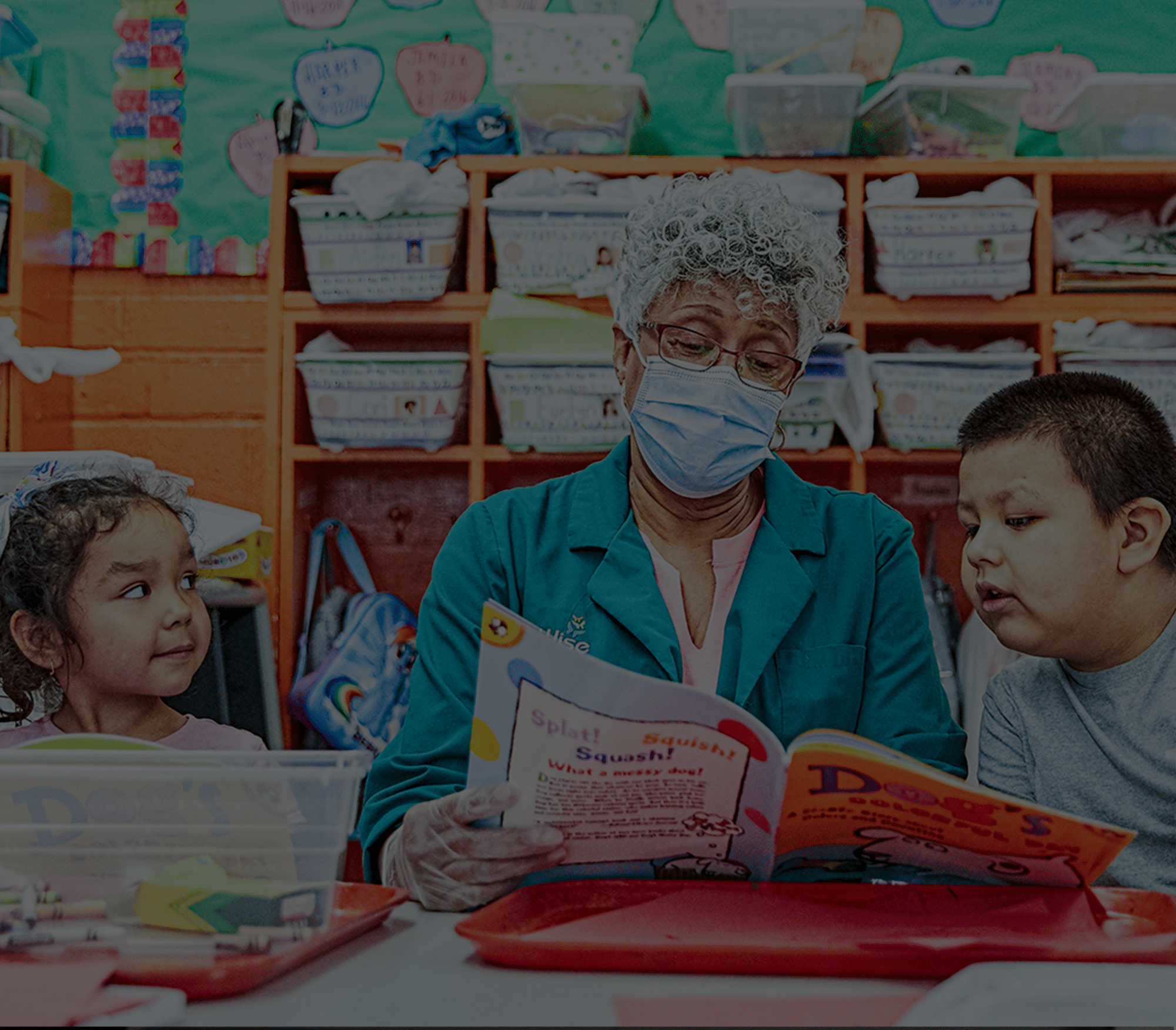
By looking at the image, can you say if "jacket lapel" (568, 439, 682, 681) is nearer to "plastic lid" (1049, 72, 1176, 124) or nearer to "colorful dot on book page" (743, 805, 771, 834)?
"colorful dot on book page" (743, 805, 771, 834)

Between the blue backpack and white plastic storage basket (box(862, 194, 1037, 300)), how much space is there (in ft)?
5.30

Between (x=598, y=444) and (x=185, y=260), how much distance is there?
1.41 metres

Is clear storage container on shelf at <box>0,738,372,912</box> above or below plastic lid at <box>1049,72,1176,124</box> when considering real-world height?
below

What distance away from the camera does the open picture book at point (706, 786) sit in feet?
2.53

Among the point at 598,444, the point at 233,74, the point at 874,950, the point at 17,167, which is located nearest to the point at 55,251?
the point at 17,167

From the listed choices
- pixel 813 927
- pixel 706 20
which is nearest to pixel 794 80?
pixel 706 20

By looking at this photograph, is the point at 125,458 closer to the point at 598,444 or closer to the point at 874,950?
the point at 598,444

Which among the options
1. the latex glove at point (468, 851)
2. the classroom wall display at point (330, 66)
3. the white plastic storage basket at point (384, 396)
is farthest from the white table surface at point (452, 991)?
the classroom wall display at point (330, 66)

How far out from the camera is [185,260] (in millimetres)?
3062

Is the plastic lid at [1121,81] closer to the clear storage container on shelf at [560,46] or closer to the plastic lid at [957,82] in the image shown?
the plastic lid at [957,82]

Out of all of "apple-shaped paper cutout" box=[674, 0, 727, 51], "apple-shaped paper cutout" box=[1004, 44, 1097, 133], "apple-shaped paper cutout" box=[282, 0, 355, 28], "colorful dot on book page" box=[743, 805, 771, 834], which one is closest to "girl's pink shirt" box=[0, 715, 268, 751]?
"colorful dot on book page" box=[743, 805, 771, 834]

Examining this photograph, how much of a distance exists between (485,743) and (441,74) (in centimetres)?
281

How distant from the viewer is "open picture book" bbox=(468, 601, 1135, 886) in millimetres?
770

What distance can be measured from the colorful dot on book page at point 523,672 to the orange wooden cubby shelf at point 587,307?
6.44ft
